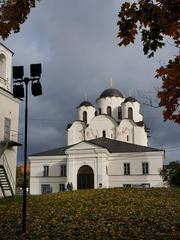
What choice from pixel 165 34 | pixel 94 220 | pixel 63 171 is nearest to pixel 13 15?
pixel 165 34

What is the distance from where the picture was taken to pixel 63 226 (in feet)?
45.1

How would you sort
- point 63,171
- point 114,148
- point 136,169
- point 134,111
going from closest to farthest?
point 136,169 < point 63,171 < point 114,148 < point 134,111

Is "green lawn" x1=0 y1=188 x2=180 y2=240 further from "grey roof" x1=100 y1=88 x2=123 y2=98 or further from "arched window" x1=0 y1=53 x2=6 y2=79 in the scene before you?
"grey roof" x1=100 y1=88 x2=123 y2=98

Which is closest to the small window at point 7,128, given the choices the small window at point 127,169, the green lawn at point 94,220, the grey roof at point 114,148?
the green lawn at point 94,220

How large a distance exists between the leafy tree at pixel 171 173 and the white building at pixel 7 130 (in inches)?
910

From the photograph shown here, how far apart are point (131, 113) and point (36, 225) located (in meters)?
57.3

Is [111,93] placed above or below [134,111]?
above

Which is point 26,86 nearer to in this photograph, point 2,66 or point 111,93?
point 2,66

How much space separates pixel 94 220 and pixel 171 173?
36.5 metres

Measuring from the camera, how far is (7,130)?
91.5ft

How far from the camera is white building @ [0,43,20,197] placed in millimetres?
26781

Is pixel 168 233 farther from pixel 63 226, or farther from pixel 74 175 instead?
pixel 74 175

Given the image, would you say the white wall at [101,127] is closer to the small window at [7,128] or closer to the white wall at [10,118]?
the white wall at [10,118]

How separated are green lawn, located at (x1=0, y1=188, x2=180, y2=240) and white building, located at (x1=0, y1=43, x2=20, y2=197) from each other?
681cm
